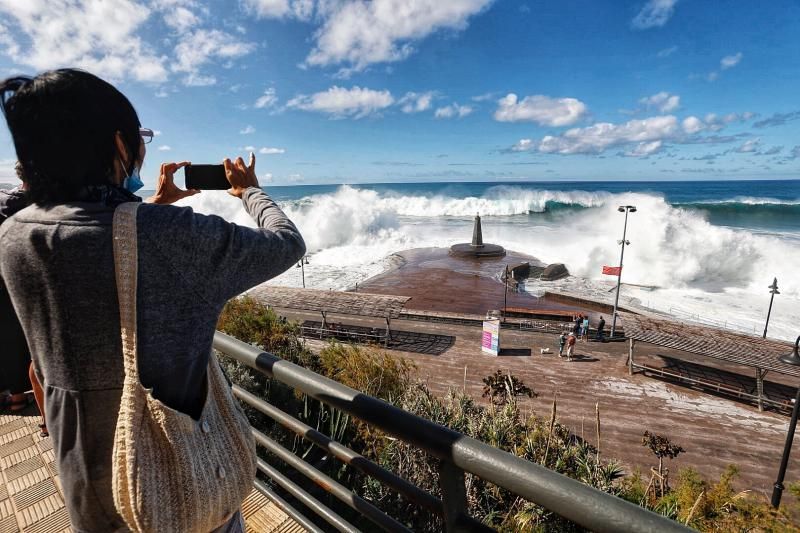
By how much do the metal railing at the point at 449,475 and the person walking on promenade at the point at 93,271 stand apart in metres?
0.41

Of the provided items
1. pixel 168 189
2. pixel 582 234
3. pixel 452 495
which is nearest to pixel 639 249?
pixel 582 234

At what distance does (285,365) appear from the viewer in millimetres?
1370

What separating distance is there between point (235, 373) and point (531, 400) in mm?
8945

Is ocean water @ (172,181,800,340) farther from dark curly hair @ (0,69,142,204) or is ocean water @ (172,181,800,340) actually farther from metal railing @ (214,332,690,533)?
dark curly hair @ (0,69,142,204)

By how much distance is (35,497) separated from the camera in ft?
7.30

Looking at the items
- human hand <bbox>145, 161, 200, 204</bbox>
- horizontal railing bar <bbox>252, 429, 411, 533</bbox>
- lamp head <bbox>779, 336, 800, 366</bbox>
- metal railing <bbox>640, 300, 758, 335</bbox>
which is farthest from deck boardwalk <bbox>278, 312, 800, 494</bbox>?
human hand <bbox>145, 161, 200, 204</bbox>

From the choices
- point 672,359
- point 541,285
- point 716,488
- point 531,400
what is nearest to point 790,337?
point 672,359

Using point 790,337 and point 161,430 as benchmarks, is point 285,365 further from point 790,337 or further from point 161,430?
point 790,337

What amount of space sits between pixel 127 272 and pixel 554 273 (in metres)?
30.0

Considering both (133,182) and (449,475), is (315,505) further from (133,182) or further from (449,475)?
(133,182)

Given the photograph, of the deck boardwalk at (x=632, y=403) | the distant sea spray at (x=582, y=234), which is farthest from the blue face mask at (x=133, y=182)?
the distant sea spray at (x=582, y=234)

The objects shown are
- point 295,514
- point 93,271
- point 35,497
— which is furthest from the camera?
point 35,497

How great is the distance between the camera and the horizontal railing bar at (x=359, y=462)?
107 cm

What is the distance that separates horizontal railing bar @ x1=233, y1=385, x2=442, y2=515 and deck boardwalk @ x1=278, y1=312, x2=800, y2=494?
7.49m
